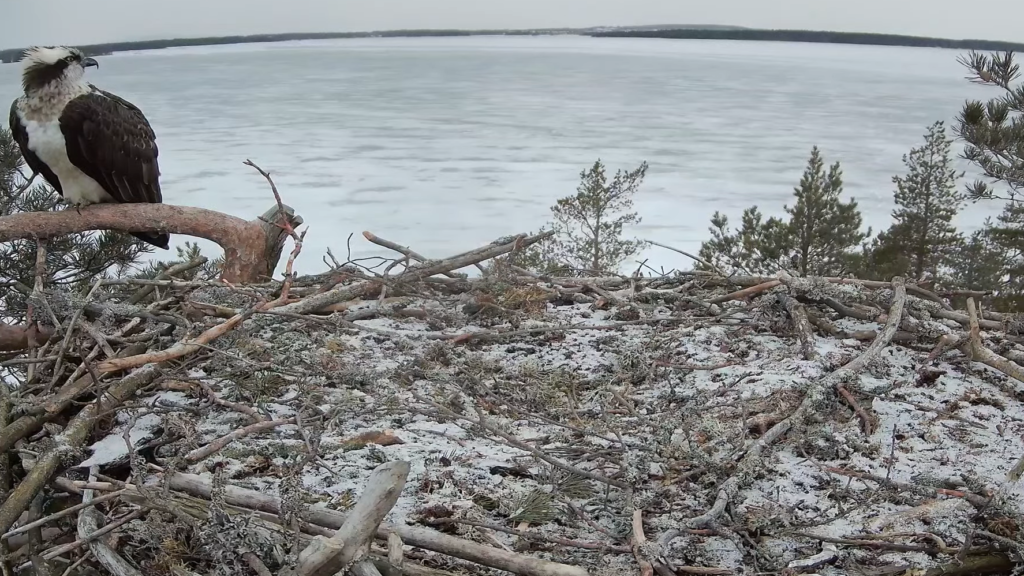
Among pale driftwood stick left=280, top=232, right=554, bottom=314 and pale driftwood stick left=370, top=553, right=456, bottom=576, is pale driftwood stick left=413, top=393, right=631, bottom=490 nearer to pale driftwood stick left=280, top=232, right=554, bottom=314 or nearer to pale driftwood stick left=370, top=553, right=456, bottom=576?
pale driftwood stick left=370, top=553, right=456, bottom=576

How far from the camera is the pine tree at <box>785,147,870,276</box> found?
53.8 ft

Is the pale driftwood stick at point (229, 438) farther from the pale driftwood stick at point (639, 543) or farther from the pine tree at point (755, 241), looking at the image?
the pine tree at point (755, 241)

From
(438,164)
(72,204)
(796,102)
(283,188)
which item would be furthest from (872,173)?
(72,204)

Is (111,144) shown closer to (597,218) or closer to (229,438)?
(229,438)

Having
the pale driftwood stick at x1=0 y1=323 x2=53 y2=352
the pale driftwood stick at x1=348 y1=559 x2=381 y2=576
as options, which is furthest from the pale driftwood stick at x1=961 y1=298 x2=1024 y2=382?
the pale driftwood stick at x1=0 y1=323 x2=53 y2=352

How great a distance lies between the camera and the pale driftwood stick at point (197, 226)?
334 cm

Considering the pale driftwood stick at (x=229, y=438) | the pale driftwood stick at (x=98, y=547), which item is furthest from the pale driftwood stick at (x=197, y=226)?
the pale driftwood stick at (x=98, y=547)

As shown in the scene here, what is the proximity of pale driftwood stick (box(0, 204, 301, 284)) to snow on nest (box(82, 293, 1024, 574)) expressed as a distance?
1133 millimetres

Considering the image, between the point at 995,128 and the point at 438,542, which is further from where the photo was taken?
the point at 995,128

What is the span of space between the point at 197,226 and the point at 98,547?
239cm

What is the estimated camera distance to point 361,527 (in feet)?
4.29

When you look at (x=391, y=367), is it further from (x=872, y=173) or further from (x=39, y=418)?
(x=872, y=173)

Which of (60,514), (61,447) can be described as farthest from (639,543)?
(61,447)

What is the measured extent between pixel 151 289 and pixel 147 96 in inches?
1673
